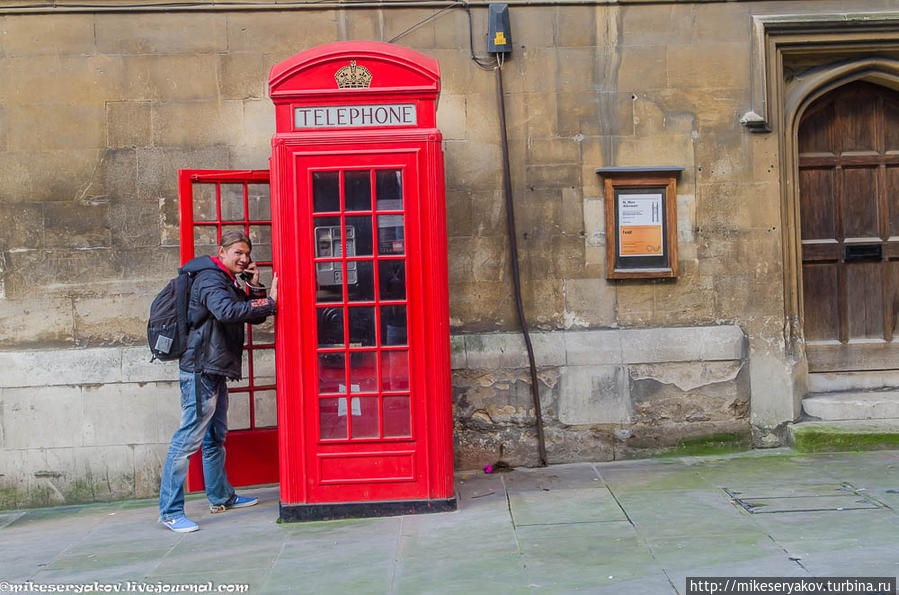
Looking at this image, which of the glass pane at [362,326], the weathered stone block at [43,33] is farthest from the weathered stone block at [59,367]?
the weathered stone block at [43,33]

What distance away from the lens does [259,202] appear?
6.62 metres

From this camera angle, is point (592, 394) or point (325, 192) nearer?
point (325, 192)

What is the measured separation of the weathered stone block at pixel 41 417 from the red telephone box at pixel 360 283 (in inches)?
78.2

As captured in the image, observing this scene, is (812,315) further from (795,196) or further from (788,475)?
(788,475)

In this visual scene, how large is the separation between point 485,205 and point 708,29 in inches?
86.1

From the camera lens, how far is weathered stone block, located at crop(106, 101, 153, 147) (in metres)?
6.61

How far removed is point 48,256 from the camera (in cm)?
661

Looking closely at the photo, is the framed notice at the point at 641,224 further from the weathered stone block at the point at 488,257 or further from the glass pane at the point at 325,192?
the glass pane at the point at 325,192

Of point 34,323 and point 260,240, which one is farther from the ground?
point 260,240

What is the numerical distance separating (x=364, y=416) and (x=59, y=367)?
2575mm

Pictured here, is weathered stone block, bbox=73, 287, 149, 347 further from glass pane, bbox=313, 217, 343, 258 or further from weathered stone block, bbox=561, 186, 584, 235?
weathered stone block, bbox=561, 186, 584, 235

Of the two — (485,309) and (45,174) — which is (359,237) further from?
(45,174)

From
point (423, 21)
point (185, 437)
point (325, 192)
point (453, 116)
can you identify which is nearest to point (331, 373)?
point (185, 437)

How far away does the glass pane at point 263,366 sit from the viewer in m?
6.59
